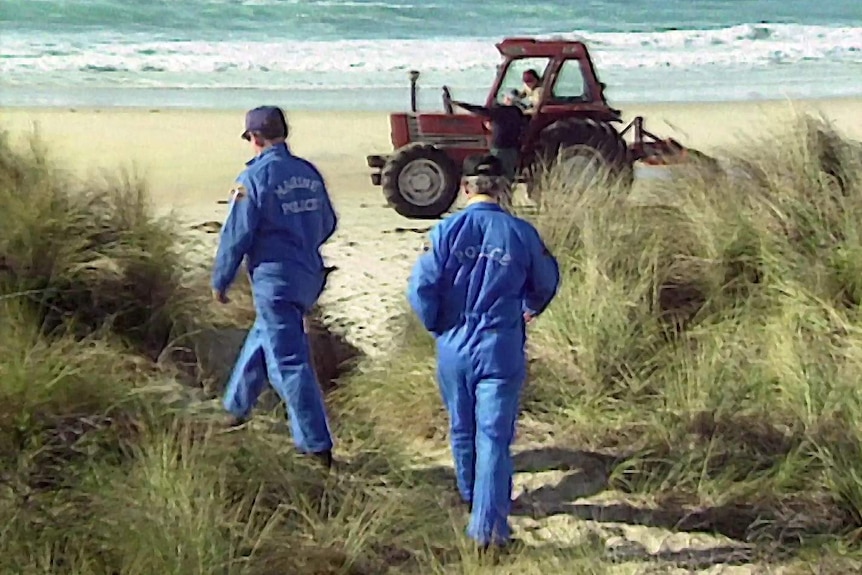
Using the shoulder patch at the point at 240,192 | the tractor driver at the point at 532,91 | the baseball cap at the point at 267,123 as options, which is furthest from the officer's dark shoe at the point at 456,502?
the tractor driver at the point at 532,91

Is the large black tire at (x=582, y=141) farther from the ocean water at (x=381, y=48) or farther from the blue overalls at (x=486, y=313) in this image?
the ocean water at (x=381, y=48)

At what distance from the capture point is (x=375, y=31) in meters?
34.9

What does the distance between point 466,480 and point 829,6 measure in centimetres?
4065

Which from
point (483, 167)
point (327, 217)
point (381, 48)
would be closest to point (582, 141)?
point (327, 217)

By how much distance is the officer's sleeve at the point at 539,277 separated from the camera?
4.21 metres

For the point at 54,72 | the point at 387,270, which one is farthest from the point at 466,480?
the point at 54,72

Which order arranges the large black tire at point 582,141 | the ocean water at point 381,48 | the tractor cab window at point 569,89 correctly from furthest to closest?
the ocean water at point 381,48
the tractor cab window at point 569,89
the large black tire at point 582,141

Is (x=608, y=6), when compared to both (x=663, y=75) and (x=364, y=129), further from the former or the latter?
(x=364, y=129)

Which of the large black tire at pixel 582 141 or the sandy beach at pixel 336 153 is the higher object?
the large black tire at pixel 582 141

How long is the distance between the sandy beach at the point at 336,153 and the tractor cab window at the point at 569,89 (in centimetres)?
90

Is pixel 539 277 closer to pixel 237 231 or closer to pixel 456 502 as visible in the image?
pixel 456 502

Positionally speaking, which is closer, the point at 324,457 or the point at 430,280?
the point at 430,280

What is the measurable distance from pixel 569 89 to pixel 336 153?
3099 mm

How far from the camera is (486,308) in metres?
4.16
